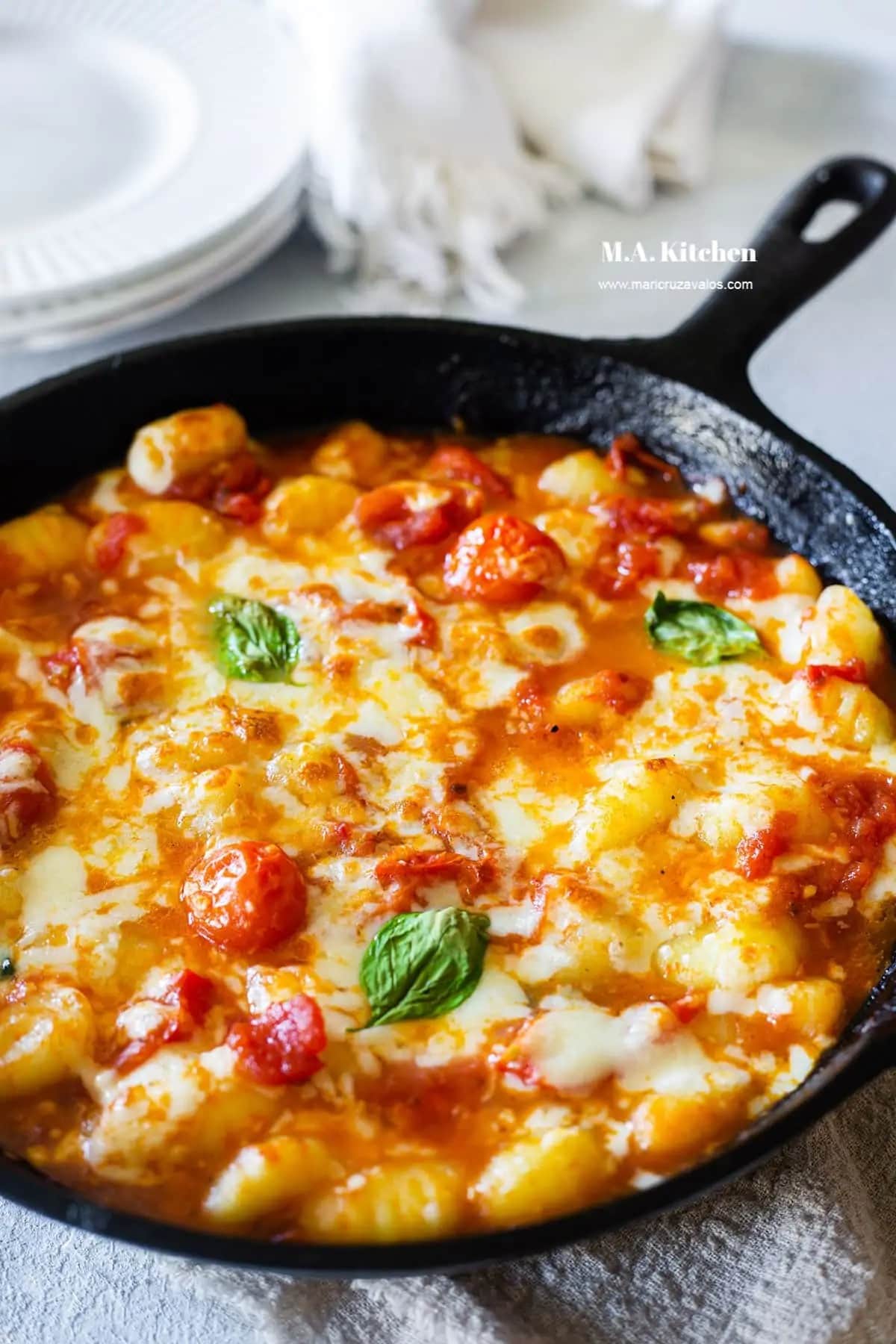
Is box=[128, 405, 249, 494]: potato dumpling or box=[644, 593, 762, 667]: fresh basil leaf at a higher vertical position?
box=[644, 593, 762, 667]: fresh basil leaf

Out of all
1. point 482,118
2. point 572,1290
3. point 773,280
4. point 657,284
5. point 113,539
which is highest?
point 773,280

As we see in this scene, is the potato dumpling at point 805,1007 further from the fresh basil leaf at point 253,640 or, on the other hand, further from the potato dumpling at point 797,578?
→ the fresh basil leaf at point 253,640

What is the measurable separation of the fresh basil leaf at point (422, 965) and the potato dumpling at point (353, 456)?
1.27 metres

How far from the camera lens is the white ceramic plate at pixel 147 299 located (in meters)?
3.87

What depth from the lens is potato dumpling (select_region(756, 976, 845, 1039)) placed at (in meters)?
2.51

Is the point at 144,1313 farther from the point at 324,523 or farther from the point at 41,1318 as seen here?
the point at 324,523

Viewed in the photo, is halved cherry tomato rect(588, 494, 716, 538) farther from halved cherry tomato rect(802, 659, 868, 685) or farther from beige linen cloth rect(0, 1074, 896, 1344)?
beige linen cloth rect(0, 1074, 896, 1344)

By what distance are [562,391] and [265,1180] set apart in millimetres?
1983

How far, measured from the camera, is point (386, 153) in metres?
4.20

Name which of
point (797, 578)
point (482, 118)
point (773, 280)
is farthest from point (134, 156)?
point (797, 578)

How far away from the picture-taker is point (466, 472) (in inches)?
139

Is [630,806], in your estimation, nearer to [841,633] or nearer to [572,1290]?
[841,633]

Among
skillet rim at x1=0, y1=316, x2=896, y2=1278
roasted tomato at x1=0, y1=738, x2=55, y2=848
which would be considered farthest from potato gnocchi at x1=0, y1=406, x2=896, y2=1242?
skillet rim at x1=0, y1=316, x2=896, y2=1278

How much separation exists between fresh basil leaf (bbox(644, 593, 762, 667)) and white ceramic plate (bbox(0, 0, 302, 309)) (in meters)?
1.64
